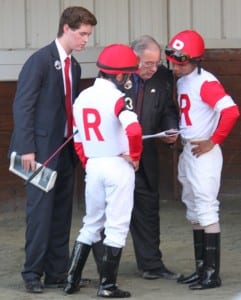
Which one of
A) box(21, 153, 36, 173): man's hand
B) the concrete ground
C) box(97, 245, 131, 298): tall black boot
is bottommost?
the concrete ground

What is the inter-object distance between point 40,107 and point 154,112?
2.73 ft

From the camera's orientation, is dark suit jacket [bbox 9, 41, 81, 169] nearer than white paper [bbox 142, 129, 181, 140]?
Yes

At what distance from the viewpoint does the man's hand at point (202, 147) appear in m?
7.11

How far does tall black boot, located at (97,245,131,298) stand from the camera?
6.89m

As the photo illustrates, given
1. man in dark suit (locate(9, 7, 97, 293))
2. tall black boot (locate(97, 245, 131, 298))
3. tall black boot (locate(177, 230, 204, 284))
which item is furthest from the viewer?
tall black boot (locate(177, 230, 204, 284))

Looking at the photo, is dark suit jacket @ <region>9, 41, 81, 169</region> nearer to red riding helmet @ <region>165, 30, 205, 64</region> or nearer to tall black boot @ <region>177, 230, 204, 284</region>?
red riding helmet @ <region>165, 30, 205, 64</region>

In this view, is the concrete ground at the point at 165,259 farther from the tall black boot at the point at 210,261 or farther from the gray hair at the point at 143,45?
the gray hair at the point at 143,45

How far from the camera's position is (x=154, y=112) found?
24.3 feet

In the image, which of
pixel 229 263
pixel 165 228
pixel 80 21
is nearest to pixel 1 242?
pixel 165 228

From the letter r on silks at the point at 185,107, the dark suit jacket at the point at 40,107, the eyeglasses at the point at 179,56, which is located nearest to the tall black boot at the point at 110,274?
the dark suit jacket at the point at 40,107

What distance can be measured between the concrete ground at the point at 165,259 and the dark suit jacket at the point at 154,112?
730 millimetres

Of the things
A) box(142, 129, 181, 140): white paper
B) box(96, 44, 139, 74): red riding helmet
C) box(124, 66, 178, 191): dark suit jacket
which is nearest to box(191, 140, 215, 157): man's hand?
box(142, 129, 181, 140): white paper

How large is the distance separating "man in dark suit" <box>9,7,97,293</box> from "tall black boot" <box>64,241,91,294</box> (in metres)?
0.21

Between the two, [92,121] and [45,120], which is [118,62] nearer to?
[92,121]
